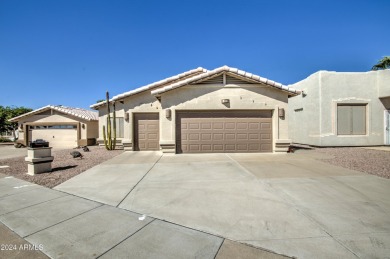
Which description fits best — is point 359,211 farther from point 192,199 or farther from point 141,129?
point 141,129

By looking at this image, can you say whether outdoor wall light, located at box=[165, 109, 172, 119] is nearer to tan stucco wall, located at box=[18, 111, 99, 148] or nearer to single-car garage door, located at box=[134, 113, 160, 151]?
single-car garage door, located at box=[134, 113, 160, 151]

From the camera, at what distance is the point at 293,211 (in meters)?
3.47

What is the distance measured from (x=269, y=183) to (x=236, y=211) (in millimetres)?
1995

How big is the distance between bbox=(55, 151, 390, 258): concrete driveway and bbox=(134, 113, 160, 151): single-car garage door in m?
5.99

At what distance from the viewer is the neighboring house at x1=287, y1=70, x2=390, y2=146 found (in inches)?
531

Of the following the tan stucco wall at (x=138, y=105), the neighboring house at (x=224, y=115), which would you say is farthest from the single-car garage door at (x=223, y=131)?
the tan stucco wall at (x=138, y=105)

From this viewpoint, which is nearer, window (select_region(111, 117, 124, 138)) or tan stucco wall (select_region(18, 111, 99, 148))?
window (select_region(111, 117, 124, 138))

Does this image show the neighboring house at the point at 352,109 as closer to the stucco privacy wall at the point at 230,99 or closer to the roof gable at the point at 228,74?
the roof gable at the point at 228,74

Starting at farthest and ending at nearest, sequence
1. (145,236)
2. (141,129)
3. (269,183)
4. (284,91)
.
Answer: (141,129) < (284,91) < (269,183) < (145,236)

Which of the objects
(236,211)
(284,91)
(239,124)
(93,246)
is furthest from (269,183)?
(284,91)

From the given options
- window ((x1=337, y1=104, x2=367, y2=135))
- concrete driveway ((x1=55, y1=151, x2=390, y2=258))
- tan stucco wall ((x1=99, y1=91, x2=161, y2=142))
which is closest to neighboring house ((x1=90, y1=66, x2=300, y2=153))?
tan stucco wall ((x1=99, y1=91, x2=161, y2=142))

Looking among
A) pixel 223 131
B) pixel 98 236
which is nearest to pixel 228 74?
pixel 223 131

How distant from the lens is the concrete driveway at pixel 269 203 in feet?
8.59

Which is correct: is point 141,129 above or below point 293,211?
above
